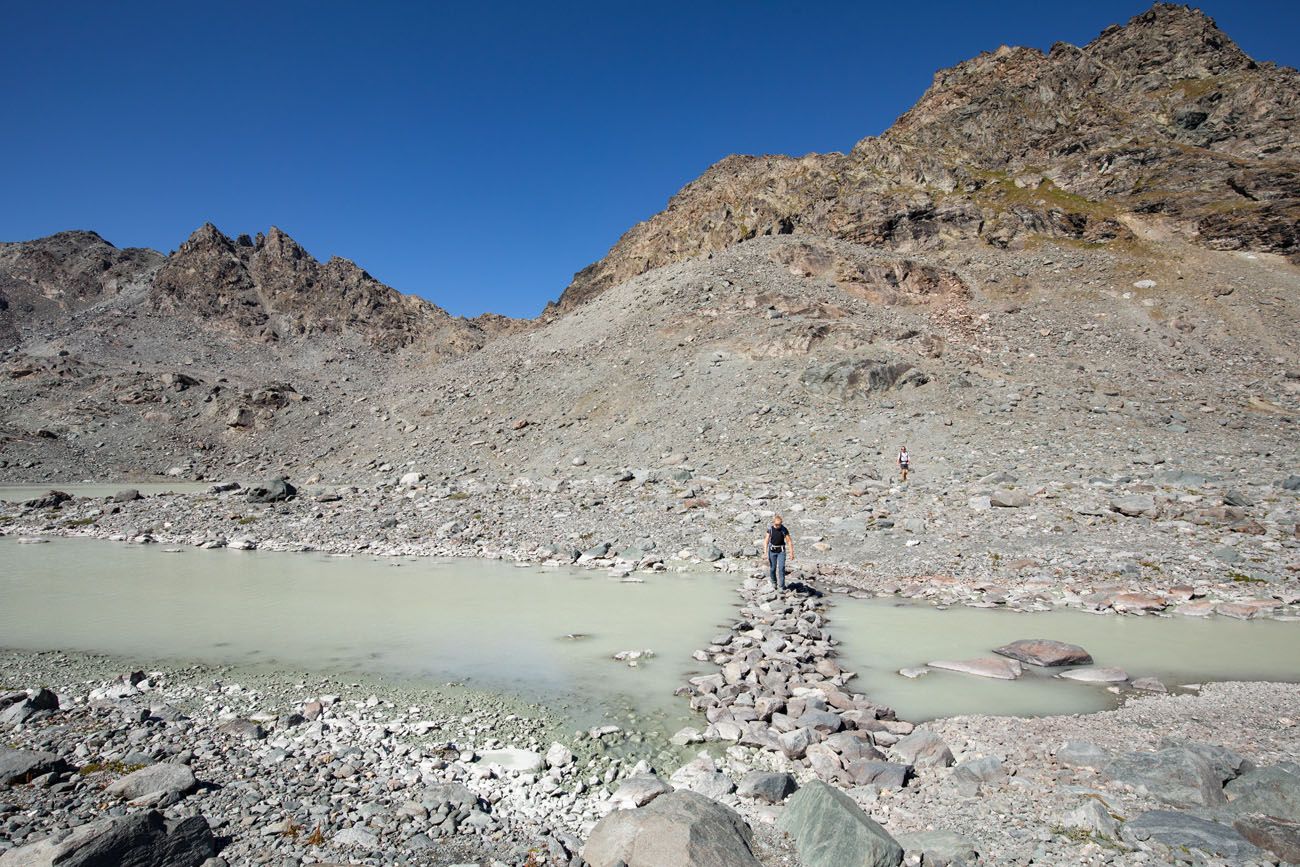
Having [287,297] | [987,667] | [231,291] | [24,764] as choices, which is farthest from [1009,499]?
[231,291]

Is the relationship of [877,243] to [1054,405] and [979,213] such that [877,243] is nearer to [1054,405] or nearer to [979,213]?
[979,213]

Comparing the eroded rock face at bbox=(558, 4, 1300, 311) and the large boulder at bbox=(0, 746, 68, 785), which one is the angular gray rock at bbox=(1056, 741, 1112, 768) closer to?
the large boulder at bbox=(0, 746, 68, 785)

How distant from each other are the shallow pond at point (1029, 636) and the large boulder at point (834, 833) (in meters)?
3.32

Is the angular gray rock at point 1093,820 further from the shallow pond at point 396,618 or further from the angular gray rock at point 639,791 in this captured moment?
the shallow pond at point 396,618

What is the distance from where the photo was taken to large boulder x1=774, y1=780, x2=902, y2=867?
494 cm

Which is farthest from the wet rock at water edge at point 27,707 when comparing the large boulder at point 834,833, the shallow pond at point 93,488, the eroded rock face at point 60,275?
the eroded rock face at point 60,275

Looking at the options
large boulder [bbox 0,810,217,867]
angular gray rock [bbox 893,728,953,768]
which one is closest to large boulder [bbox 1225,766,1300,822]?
angular gray rock [bbox 893,728,953,768]

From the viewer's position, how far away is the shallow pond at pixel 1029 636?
8.75 meters

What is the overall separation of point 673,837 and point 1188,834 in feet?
13.3

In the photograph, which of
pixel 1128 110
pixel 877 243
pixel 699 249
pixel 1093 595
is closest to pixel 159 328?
pixel 699 249

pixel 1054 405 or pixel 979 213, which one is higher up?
pixel 979 213

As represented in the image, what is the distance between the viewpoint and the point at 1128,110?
60125 millimetres

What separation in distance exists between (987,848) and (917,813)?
27.8 inches

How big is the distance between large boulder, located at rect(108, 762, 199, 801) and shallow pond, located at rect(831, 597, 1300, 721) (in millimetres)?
7913
